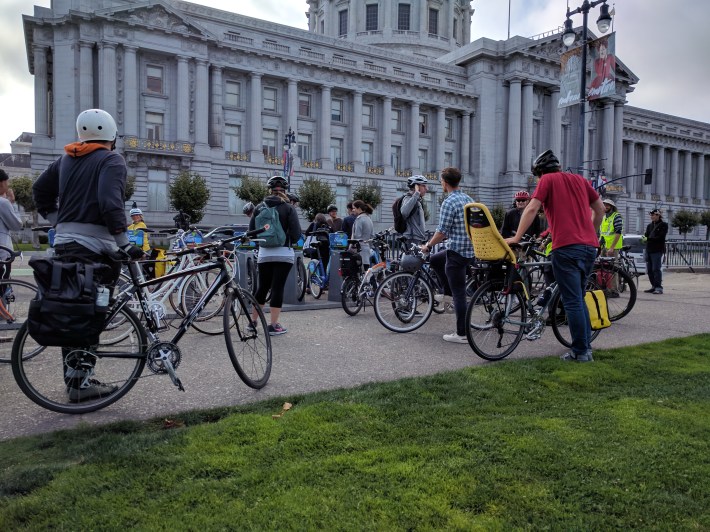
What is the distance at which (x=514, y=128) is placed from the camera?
62812 millimetres

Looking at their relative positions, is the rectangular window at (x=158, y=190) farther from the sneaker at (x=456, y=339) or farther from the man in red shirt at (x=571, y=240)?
the man in red shirt at (x=571, y=240)

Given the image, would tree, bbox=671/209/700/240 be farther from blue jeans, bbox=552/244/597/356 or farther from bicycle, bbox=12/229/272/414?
bicycle, bbox=12/229/272/414

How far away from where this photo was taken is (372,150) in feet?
195

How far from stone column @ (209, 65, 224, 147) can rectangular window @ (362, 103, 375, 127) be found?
15475mm

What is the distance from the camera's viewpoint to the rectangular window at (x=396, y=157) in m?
60.2

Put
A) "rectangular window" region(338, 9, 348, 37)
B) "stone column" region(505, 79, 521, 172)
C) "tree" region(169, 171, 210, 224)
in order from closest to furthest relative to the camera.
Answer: "tree" region(169, 171, 210, 224), "stone column" region(505, 79, 521, 172), "rectangular window" region(338, 9, 348, 37)

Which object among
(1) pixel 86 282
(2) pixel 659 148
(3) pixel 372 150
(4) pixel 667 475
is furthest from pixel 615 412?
(2) pixel 659 148

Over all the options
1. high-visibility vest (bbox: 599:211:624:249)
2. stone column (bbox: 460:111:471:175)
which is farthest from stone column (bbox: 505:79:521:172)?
high-visibility vest (bbox: 599:211:624:249)

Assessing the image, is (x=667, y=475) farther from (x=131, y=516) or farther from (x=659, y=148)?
(x=659, y=148)

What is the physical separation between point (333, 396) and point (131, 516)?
1.90 m

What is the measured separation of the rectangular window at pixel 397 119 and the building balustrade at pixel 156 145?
75.8 ft

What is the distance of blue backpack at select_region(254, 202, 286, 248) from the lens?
6.78 metres

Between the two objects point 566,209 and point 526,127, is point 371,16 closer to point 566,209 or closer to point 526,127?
point 526,127

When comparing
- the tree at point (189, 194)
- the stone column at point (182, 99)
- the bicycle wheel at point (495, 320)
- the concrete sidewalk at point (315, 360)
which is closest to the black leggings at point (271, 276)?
the concrete sidewalk at point (315, 360)
